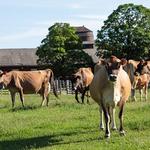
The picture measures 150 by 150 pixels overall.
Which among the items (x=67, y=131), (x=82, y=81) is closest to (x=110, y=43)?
(x=82, y=81)

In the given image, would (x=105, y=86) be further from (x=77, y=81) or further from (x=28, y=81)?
(x=28, y=81)

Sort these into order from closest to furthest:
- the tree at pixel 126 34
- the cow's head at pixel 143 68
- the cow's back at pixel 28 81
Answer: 1. the cow's head at pixel 143 68
2. the cow's back at pixel 28 81
3. the tree at pixel 126 34

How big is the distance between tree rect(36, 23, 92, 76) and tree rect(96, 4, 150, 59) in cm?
437

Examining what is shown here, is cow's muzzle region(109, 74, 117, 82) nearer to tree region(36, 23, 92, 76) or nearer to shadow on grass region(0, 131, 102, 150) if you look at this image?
shadow on grass region(0, 131, 102, 150)

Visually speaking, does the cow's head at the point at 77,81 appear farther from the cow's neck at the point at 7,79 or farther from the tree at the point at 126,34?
the tree at the point at 126,34

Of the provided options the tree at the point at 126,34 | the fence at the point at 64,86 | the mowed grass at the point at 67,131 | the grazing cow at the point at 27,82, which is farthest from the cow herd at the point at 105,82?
the tree at the point at 126,34

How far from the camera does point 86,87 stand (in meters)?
27.6

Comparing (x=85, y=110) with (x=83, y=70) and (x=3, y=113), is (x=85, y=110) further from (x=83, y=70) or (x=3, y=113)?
(x=83, y=70)

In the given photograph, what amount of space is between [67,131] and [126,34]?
68710 millimetres

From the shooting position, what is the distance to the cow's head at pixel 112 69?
12422 millimetres

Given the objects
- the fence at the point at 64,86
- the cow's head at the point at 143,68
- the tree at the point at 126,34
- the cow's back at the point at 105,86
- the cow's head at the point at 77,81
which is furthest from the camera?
the tree at the point at 126,34

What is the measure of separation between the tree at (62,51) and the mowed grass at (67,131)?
2461 inches

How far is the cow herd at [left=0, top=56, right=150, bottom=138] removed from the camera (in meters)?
13.2

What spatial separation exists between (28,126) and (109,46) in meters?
66.2
